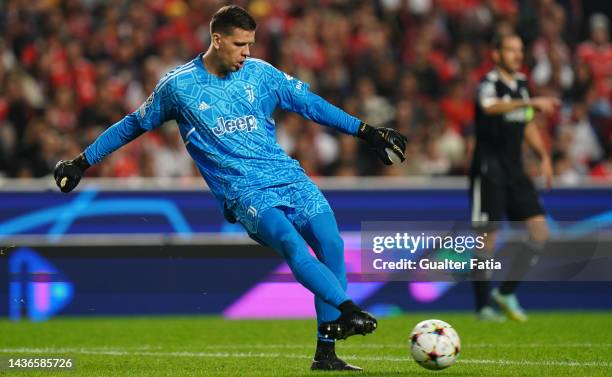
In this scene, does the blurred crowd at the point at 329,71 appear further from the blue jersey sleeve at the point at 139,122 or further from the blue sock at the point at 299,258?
the blue sock at the point at 299,258

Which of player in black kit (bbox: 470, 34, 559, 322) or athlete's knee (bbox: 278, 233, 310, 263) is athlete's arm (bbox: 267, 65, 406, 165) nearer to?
athlete's knee (bbox: 278, 233, 310, 263)

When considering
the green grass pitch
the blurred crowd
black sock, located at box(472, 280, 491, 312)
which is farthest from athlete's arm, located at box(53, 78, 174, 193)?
the blurred crowd

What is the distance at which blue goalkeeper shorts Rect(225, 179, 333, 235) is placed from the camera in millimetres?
7898

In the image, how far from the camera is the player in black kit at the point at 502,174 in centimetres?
1223

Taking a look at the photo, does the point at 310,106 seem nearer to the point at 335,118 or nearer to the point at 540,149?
the point at 335,118

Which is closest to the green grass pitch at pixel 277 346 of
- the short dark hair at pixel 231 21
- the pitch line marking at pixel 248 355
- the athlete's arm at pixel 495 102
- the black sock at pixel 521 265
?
the pitch line marking at pixel 248 355

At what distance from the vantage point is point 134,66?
17.7 meters

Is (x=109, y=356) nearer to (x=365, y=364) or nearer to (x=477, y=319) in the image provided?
(x=365, y=364)

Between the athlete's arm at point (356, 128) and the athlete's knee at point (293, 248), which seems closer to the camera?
the athlete's knee at point (293, 248)

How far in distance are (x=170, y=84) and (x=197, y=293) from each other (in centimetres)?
560

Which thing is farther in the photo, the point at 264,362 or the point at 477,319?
the point at 477,319

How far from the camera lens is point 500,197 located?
40.3ft

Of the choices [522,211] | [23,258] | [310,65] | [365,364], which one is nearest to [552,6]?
[310,65]

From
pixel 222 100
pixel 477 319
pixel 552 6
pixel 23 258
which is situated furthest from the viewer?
pixel 552 6
